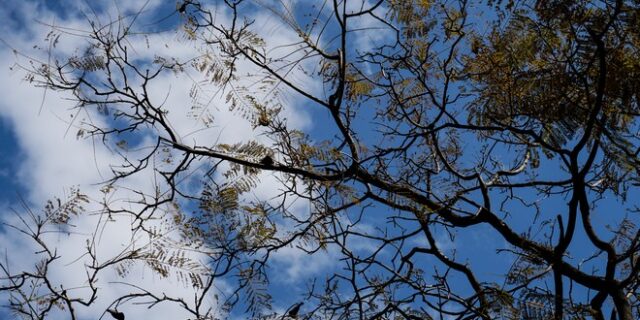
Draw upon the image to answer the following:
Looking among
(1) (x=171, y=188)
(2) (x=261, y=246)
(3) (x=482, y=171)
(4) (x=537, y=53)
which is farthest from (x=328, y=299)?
(4) (x=537, y=53)

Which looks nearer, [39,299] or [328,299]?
[39,299]

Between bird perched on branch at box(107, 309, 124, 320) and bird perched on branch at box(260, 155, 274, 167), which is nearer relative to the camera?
bird perched on branch at box(107, 309, 124, 320)

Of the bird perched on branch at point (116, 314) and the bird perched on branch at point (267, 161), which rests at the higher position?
the bird perched on branch at point (267, 161)

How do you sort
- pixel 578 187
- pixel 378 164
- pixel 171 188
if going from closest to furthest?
pixel 578 187 < pixel 171 188 < pixel 378 164

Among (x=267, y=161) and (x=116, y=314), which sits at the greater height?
(x=267, y=161)

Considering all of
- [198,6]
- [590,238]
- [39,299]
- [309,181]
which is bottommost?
[39,299]

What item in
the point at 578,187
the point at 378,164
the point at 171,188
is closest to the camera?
the point at 578,187

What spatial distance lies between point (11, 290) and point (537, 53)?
2808mm

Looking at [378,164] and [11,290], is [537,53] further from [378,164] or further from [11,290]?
[11,290]

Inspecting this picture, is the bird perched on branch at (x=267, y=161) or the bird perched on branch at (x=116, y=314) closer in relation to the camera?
the bird perched on branch at (x=116, y=314)

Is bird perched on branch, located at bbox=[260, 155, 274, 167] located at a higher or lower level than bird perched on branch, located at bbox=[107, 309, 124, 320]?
higher

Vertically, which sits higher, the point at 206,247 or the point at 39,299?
the point at 206,247

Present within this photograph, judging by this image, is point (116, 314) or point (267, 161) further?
point (267, 161)

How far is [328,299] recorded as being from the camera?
406 cm
